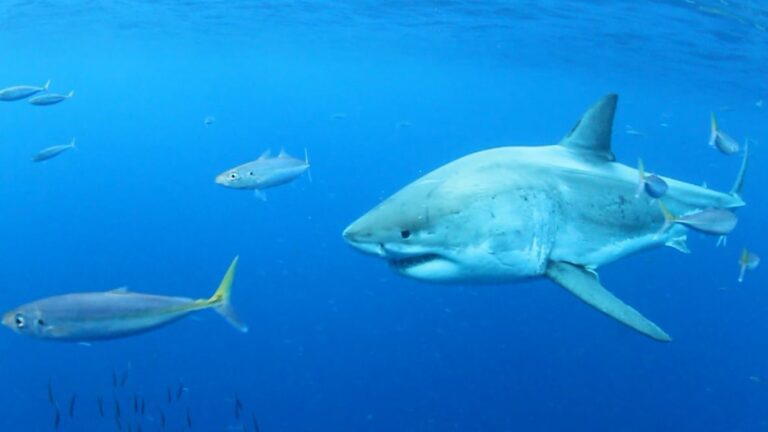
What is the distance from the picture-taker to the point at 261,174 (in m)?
7.68

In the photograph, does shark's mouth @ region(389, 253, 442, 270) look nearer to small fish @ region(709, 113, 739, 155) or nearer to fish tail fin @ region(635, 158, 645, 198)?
fish tail fin @ region(635, 158, 645, 198)

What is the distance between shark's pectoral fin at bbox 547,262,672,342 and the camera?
12.3 ft

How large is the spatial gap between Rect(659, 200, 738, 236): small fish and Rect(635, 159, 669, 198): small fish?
0.11 m

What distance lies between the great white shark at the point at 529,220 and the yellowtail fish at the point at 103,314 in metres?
1.45

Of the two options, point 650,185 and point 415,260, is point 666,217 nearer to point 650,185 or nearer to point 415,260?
point 650,185

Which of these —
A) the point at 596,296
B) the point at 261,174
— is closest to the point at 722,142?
the point at 596,296

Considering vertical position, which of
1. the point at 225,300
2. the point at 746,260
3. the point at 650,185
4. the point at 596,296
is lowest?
the point at 746,260

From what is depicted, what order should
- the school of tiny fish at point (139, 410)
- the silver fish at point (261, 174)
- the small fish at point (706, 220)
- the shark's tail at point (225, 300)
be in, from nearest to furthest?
1. the shark's tail at point (225, 300)
2. the small fish at point (706, 220)
3. the silver fish at point (261, 174)
4. the school of tiny fish at point (139, 410)

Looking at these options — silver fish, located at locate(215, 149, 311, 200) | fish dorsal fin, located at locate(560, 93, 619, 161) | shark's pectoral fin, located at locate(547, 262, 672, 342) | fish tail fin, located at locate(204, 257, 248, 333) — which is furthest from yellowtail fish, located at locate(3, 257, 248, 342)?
silver fish, located at locate(215, 149, 311, 200)

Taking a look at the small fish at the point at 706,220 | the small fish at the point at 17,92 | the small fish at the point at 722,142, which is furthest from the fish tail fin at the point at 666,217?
the small fish at the point at 17,92

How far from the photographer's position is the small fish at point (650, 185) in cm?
514

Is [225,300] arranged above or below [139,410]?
above

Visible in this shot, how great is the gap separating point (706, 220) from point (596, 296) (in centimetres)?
219

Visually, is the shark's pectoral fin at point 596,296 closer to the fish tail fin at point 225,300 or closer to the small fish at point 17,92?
the fish tail fin at point 225,300
